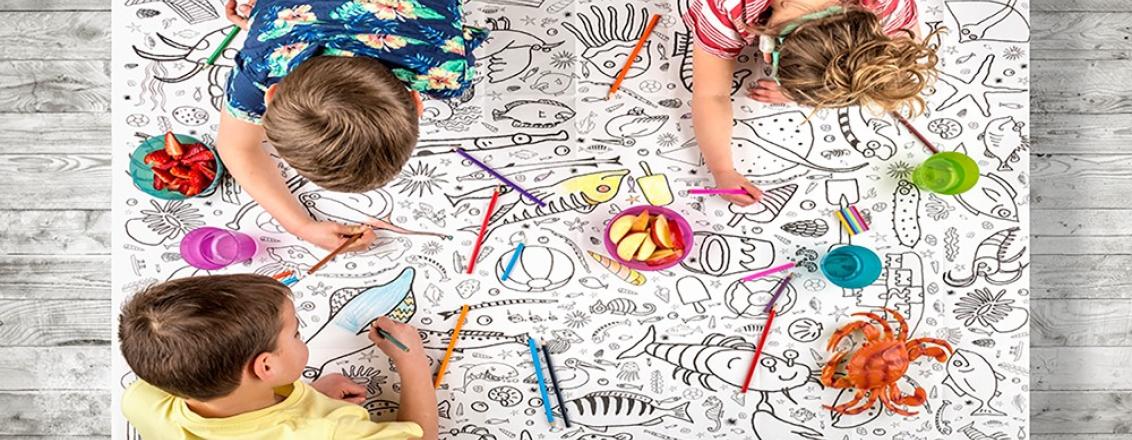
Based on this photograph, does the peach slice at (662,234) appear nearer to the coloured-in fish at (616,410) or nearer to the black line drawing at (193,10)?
the coloured-in fish at (616,410)

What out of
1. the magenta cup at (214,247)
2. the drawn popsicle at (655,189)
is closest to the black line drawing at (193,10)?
the magenta cup at (214,247)

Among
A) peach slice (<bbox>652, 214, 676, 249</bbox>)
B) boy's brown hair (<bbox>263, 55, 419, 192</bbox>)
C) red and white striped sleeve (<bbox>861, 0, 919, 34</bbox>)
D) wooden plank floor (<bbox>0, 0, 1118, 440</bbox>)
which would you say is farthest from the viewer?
wooden plank floor (<bbox>0, 0, 1118, 440</bbox>)

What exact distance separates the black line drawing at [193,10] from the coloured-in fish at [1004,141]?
104 cm

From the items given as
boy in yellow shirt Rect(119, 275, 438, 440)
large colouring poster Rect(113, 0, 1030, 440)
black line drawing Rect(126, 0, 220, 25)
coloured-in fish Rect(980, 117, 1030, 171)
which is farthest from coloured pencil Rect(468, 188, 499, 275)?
coloured-in fish Rect(980, 117, 1030, 171)

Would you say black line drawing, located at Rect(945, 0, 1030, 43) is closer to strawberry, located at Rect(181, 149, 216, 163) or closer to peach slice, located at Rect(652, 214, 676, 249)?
peach slice, located at Rect(652, 214, 676, 249)

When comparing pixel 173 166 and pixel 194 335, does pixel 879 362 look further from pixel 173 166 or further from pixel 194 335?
pixel 173 166

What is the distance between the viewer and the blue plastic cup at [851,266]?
98 cm

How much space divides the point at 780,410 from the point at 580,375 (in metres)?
0.27

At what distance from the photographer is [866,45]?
0.76 metres

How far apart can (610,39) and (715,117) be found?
0.18m

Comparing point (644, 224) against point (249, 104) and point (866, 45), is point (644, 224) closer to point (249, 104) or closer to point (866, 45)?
point (866, 45)

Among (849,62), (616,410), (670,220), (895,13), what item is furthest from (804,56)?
(616,410)

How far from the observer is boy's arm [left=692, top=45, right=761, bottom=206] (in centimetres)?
96

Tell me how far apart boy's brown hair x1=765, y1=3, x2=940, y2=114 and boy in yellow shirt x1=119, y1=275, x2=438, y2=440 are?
0.58 m
